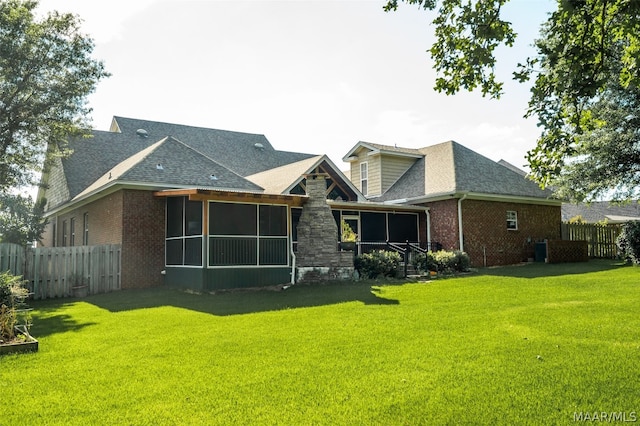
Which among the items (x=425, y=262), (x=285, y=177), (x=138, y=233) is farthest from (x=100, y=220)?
(x=425, y=262)

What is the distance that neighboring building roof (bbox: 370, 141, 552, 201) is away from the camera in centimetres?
2103

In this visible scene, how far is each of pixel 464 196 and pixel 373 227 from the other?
13.4ft

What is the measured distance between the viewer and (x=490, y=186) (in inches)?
847

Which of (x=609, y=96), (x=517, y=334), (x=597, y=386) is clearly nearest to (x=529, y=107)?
(x=517, y=334)

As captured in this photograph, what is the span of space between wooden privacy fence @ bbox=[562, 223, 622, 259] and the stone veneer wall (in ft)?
45.9

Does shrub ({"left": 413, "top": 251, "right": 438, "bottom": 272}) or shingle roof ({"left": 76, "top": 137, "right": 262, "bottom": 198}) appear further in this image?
shrub ({"left": 413, "top": 251, "right": 438, "bottom": 272})

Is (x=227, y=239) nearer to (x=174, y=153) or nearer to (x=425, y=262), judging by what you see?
(x=174, y=153)

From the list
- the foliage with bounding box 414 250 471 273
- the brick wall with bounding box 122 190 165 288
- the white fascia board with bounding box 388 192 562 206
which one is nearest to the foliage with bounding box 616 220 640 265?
the white fascia board with bounding box 388 192 562 206

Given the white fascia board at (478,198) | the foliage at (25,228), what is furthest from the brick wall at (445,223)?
the foliage at (25,228)

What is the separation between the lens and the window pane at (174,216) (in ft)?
53.1

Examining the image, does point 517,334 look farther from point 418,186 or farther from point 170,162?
point 418,186

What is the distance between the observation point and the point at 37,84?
69.1 feet

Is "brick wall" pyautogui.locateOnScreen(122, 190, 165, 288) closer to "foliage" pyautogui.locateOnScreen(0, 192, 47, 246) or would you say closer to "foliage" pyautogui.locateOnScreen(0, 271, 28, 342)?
"foliage" pyautogui.locateOnScreen(0, 271, 28, 342)

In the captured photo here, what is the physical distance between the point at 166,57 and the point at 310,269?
7794 mm
